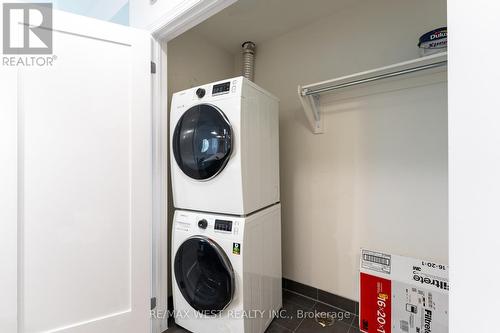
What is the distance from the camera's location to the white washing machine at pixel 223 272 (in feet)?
4.47

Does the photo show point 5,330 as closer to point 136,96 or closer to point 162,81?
point 136,96

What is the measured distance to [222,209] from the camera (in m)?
1.45

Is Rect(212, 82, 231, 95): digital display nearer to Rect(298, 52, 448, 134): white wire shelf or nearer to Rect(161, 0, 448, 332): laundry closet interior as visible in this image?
Rect(161, 0, 448, 332): laundry closet interior

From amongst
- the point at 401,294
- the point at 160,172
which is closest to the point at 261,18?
the point at 160,172

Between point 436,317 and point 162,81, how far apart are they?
236 cm

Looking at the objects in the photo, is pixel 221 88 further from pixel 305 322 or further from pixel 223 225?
pixel 305 322

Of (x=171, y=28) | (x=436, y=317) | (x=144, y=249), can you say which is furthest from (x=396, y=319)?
(x=171, y=28)

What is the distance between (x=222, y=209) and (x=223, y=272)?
38cm

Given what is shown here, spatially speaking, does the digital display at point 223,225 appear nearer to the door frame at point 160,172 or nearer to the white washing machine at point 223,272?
the white washing machine at point 223,272

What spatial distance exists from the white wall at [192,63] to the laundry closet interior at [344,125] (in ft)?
0.03

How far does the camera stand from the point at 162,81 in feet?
5.44
